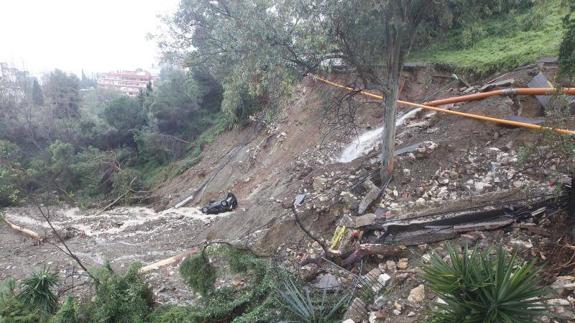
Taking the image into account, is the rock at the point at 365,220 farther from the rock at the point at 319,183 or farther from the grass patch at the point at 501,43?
the grass patch at the point at 501,43

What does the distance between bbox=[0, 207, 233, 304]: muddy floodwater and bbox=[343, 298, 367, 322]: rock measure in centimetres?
419

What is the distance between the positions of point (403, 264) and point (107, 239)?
1112 cm

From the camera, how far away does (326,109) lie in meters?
7.09

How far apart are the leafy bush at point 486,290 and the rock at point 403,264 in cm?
185

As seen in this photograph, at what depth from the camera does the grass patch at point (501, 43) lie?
8633mm

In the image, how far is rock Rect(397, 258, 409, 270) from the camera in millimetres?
4762

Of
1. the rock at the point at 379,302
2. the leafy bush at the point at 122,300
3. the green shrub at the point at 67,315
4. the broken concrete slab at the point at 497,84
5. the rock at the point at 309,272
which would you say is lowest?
the green shrub at the point at 67,315

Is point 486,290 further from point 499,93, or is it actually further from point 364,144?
point 364,144

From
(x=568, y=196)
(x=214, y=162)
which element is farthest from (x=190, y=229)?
(x=568, y=196)

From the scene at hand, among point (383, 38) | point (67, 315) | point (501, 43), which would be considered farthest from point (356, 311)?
point (501, 43)

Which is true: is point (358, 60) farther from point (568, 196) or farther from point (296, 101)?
point (296, 101)

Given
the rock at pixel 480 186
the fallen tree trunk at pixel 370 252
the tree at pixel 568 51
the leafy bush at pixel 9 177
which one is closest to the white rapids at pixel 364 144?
the rock at pixel 480 186

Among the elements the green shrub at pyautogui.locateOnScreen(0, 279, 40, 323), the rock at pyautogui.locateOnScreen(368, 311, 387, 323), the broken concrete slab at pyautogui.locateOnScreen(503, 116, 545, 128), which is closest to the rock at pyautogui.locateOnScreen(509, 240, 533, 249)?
the rock at pyautogui.locateOnScreen(368, 311, 387, 323)

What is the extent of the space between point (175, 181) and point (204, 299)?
13.7 meters
